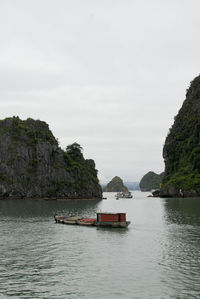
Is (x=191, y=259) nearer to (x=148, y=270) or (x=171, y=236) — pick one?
(x=148, y=270)

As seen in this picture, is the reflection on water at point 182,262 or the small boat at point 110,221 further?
the small boat at point 110,221

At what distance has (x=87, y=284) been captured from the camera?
3002 centimetres

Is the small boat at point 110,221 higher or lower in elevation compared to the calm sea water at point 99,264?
higher

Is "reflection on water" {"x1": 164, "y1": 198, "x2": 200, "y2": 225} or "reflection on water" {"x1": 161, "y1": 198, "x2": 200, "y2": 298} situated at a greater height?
"reflection on water" {"x1": 164, "y1": 198, "x2": 200, "y2": 225}

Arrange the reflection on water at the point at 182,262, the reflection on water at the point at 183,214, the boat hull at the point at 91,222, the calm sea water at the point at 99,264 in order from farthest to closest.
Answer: the reflection on water at the point at 183,214 < the boat hull at the point at 91,222 < the reflection on water at the point at 182,262 < the calm sea water at the point at 99,264

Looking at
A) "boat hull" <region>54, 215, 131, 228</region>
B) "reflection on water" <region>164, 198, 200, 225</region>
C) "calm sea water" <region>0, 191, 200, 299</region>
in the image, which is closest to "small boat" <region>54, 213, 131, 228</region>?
"boat hull" <region>54, 215, 131, 228</region>

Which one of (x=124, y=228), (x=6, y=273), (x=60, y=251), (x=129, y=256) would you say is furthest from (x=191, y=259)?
(x=124, y=228)

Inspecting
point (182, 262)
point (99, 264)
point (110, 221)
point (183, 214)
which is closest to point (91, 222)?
point (110, 221)

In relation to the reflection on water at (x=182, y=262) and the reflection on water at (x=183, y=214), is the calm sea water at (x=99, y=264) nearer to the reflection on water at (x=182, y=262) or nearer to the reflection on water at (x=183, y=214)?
the reflection on water at (x=182, y=262)

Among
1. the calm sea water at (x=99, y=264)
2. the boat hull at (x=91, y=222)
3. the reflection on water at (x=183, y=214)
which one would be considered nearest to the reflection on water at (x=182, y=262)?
the calm sea water at (x=99, y=264)

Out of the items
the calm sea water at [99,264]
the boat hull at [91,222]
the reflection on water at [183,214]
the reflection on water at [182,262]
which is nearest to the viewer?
the calm sea water at [99,264]

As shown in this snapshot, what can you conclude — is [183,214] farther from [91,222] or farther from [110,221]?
[91,222]

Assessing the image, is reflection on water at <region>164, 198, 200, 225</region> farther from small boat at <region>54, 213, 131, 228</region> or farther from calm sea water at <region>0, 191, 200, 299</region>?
calm sea water at <region>0, 191, 200, 299</region>

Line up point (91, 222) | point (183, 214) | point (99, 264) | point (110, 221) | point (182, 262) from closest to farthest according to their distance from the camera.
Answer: point (99, 264) → point (182, 262) → point (110, 221) → point (91, 222) → point (183, 214)
